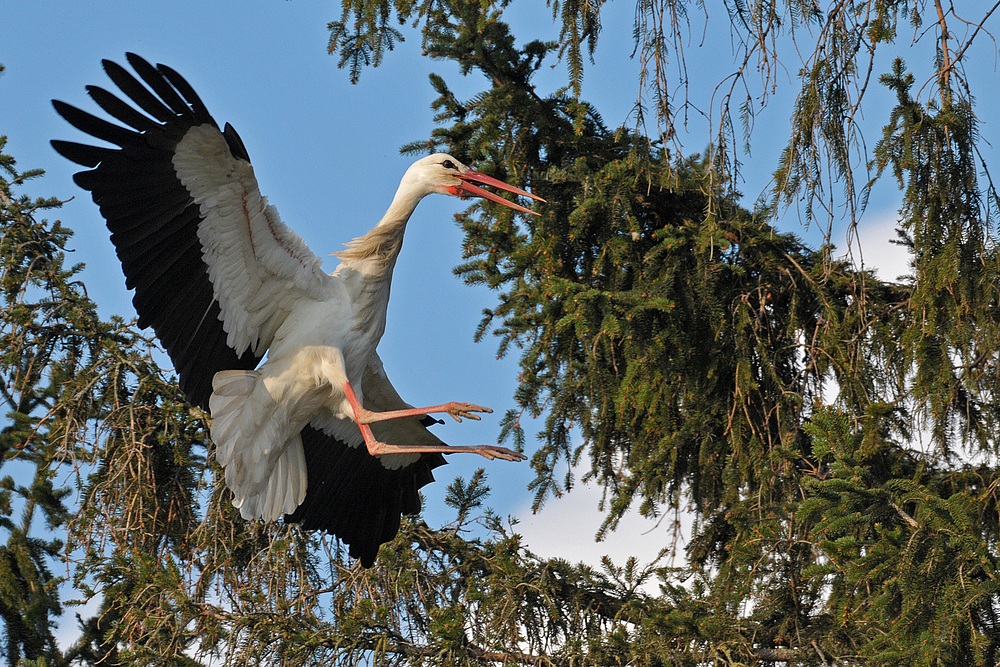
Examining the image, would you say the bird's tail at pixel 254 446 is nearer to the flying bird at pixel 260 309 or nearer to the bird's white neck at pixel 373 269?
the flying bird at pixel 260 309

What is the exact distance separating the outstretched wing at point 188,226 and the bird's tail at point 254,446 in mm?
137

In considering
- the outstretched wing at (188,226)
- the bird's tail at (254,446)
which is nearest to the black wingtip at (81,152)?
the outstretched wing at (188,226)

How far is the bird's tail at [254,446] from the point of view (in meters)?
5.31

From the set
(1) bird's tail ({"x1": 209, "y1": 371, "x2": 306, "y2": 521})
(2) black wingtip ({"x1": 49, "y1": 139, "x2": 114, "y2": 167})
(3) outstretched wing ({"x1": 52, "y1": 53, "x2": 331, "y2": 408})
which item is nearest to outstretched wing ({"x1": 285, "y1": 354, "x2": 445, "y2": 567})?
(1) bird's tail ({"x1": 209, "y1": 371, "x2": 306, "y2": 521})

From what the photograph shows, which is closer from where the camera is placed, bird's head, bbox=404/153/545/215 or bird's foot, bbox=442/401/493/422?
bird's foot, bbox=442/401/493/422

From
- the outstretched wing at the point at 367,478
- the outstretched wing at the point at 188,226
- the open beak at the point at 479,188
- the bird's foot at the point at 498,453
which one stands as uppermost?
the open beak at the point at 479,188

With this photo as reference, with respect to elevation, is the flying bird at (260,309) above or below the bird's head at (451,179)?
below

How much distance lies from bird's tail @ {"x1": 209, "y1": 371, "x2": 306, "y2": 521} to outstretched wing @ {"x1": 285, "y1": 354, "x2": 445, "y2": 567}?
11.4 inches

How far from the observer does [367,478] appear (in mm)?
6250

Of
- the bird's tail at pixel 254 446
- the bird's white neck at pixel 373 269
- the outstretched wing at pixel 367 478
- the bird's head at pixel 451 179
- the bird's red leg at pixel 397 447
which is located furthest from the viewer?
the outstretched wing at pixel 367 478

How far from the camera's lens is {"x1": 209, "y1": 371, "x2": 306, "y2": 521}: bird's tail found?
17.4ft

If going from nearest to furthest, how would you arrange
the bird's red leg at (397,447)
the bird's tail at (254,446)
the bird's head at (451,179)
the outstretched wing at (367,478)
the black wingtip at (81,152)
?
the black wingtip at (81,152) < the bird's red leg at (397,447) < the bird's tail at (254,446) < the bird's head at (451,179) < the outstretched wing at (367,478)

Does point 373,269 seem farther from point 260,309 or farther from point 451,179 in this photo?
point 451,179

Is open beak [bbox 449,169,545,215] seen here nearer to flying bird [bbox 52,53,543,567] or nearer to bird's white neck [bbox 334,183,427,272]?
flying bird [bbox 52,53,543,567]
